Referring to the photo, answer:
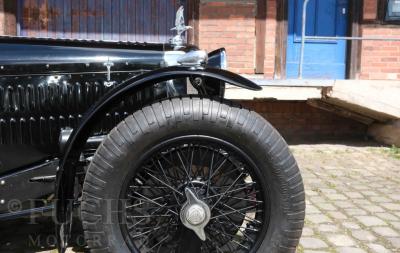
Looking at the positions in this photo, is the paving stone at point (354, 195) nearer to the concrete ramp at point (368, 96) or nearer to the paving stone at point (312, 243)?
the paving stone at point (312, 243)

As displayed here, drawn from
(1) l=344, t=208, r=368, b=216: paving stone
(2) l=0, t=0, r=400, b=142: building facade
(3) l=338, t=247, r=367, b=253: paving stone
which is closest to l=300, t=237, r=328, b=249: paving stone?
(3) l=338, t=247, r=367, b=253: paving stone

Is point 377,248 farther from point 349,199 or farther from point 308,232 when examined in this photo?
point 349,199

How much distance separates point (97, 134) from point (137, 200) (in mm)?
579

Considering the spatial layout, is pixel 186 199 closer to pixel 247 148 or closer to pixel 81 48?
pixel 247 148

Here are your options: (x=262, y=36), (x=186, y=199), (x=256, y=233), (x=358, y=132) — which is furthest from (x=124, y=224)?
(x=358, y=132)

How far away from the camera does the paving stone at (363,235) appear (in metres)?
3.34

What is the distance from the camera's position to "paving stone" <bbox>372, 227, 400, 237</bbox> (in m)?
3.44

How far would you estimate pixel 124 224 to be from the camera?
2.35 metres

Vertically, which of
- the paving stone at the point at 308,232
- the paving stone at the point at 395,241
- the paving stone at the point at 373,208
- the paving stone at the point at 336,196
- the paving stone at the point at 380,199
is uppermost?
the paving stone at the point at 308,232

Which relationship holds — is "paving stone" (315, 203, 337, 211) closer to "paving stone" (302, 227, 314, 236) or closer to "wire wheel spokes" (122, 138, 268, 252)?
"paving stone" (302, 227, 314, 236)

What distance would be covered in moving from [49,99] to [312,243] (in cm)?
196

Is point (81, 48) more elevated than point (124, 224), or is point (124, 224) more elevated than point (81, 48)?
Answer: point (81, 48)

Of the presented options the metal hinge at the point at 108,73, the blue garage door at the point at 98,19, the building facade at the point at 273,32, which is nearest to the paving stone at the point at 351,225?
the metal hinge at the point at 108,73

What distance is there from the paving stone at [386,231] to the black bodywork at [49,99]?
5.64ft
